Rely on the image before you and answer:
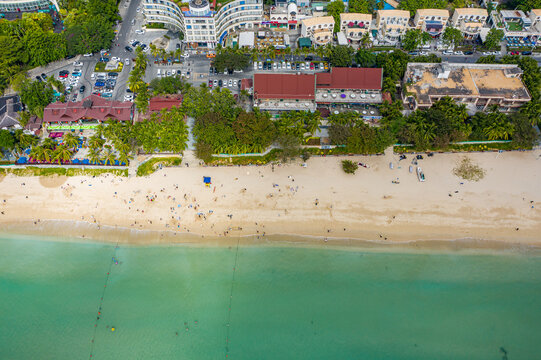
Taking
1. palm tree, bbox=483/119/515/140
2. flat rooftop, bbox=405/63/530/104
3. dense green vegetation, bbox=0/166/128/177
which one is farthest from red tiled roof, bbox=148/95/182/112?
palm tree, bbox=483/119/515/140

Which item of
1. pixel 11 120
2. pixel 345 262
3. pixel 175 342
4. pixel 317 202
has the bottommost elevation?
pixel 175 342

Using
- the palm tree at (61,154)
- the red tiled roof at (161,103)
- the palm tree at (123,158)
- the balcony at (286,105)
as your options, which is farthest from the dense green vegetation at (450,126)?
the palm tree at (61,154)

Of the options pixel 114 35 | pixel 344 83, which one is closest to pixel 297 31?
pixel 344 83

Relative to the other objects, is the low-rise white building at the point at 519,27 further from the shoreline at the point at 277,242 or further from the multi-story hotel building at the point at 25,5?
the multi-story hotel building at the point at 25,5

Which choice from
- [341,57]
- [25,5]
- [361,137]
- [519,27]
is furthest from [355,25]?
[25,5]

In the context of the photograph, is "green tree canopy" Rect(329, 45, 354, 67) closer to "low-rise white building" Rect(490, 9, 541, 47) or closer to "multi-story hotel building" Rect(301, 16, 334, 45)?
"multi-story hotel building" Rect(301, 16, 334, 45)

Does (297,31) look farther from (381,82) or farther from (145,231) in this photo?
(145,231)
